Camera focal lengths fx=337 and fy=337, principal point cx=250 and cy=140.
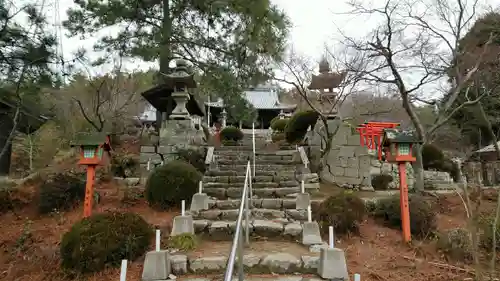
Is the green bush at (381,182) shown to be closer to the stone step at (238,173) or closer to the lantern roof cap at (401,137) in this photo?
the stone step at (238,173)

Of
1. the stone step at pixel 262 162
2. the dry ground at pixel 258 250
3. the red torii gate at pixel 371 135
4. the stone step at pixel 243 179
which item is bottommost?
the dry ground at pixel 258 250

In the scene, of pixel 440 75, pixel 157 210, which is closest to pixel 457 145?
pixel 440 75

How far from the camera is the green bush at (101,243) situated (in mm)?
4258

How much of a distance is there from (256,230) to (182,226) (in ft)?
3.83

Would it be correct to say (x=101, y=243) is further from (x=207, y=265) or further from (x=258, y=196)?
(x=258, y=196)

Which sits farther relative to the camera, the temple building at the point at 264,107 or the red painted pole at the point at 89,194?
the temple building at the point at 264,107

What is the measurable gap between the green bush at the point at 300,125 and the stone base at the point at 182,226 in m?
7.32

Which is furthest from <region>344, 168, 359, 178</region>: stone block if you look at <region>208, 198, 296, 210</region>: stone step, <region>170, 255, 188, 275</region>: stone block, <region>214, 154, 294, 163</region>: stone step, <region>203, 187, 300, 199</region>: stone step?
<region>170, 255, 188, 275</region>: stone block

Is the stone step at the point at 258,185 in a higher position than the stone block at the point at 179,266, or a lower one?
higher

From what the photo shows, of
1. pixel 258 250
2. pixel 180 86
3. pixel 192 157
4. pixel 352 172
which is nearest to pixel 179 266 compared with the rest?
pixel 258 250

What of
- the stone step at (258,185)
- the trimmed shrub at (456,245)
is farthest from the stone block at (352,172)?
the trimmed shrub at (456,245)

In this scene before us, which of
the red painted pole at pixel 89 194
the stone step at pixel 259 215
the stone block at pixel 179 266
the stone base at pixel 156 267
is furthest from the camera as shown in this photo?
the stone step at pixel 259 215

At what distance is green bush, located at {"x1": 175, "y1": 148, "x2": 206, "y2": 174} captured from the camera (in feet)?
29.0

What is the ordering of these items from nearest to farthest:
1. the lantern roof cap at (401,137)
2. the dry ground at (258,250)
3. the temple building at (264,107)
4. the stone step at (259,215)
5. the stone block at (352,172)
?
1. the dry ground at (258,250)
2. the lantern roof cap at (401,137)
3. the stone step at (259,215)
4. the stone block at (352,172)
5. the temple building at (264,107)
